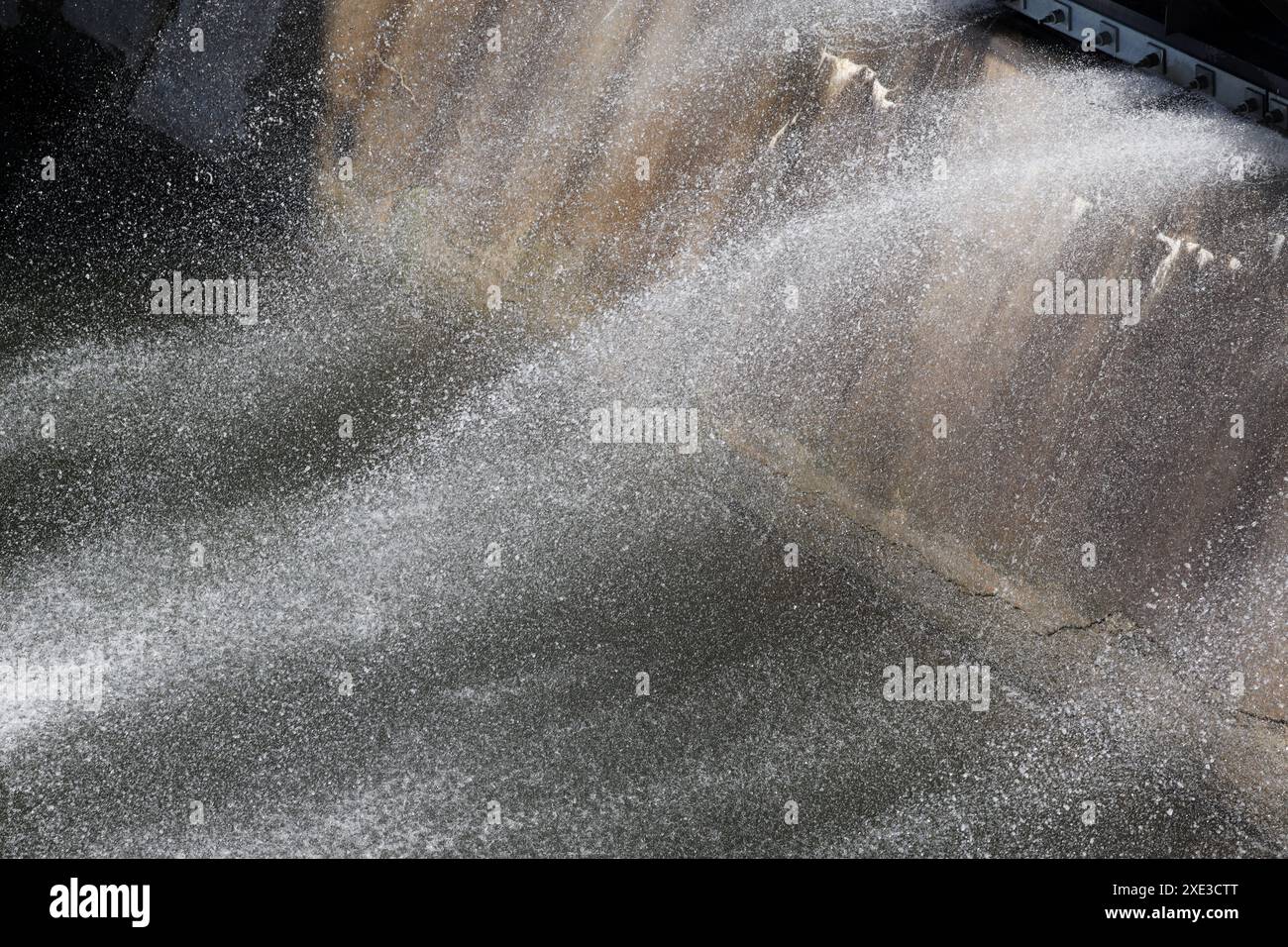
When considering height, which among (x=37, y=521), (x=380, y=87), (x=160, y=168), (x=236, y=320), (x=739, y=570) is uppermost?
(x=380, y=87)

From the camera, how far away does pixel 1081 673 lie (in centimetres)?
348

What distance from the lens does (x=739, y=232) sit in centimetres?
353

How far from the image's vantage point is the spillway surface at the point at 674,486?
11.3 feet

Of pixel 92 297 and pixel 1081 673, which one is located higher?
pixel 92 297

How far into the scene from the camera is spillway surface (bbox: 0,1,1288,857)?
3.44 meters

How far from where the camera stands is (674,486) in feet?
11.4

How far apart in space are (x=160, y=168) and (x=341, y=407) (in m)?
1.09

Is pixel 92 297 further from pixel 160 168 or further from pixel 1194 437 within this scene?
pixel 1194 437

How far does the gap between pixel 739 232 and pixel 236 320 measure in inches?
72.0

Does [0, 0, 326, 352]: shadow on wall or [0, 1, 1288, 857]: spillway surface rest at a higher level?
[0, 0, 326, 352]: shadow on wall

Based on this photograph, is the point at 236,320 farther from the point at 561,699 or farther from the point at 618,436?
the point at 561,699

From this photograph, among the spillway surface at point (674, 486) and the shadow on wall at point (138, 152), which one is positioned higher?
the shadow on wall at point (138, 152)

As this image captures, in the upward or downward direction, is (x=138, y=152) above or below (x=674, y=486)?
above
